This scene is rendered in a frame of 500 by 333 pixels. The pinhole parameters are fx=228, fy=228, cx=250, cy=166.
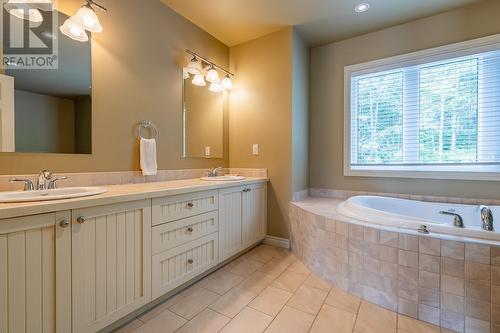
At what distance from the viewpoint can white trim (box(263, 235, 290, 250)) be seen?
2.54 meters

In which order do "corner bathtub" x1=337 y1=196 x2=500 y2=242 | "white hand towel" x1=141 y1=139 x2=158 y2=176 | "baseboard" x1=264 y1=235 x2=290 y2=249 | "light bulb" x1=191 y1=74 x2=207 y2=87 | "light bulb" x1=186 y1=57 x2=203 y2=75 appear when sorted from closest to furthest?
"corner bathtub" x1=337 y1=196 x2=500 y2=242, "white hand towel" x1=141 y1=139 x2=158 y2=176, "light bulb" x1=186 y1=57 x2=203 y2=75, "light bulb" x1=191 y1=74 x2=207 y2=87, "baseboard" x1=264 y1=235 x2=290 y2=249

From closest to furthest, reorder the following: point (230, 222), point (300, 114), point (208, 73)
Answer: point (230, 222), point (208, 73), point (300, 114)

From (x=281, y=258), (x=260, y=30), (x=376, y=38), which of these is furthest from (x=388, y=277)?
(x=260, y=30)

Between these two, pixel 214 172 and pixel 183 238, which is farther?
pixel 214 172

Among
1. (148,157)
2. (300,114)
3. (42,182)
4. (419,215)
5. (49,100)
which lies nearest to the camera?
(42,182)

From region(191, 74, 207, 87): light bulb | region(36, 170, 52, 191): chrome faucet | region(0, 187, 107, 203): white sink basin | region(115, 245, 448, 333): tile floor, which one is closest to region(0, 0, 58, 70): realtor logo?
region(36, 170, 52, 191): chrome faucet

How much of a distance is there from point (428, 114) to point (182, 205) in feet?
8.21

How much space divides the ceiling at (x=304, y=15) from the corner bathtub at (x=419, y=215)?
181 cm

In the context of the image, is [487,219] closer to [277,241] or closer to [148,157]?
[277,241]

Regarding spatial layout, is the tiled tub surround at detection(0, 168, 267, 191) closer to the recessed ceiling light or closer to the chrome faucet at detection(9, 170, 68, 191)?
the chrome faucet at detection(9, 170, 68, 191)

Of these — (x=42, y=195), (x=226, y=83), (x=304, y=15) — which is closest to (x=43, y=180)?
(x=42, y=195)

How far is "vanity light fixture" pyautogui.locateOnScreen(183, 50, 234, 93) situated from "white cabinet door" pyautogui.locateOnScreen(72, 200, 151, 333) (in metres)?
1.53

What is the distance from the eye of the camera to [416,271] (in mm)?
1399

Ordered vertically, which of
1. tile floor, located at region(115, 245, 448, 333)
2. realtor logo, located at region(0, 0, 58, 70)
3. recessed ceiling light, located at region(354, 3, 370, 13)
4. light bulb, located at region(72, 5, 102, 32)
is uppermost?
recessed ceiling light, located at region(354, 3, 370, 13)
